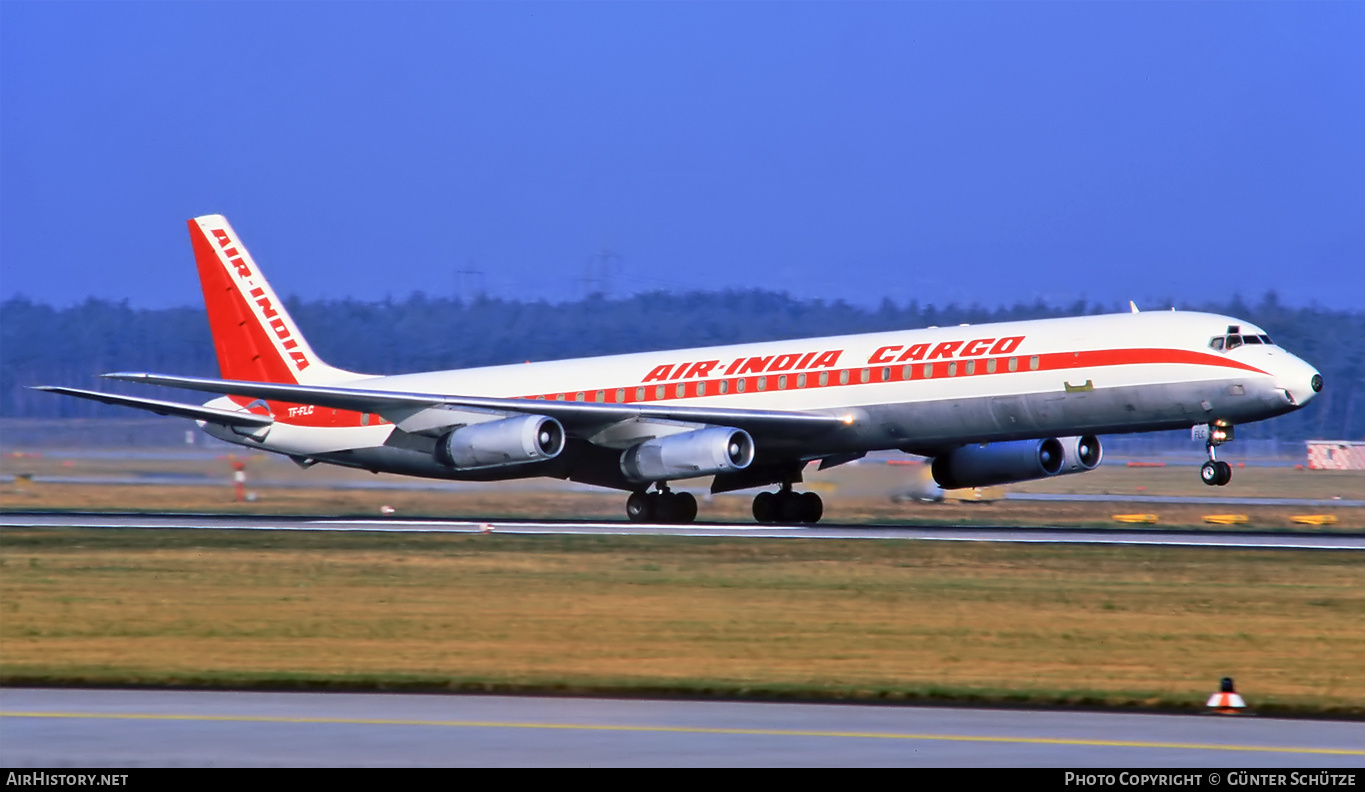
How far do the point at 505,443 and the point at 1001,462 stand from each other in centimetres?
1071

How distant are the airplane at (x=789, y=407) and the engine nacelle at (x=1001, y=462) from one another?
42mm

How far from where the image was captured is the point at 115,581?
24547 millimetres

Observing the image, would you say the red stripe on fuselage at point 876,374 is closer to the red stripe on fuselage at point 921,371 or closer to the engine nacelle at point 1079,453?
the red stripe on fuselage at point 921,371

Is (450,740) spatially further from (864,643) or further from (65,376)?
(65,376)

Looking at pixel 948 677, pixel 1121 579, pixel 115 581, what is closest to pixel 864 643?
pixel 948 677

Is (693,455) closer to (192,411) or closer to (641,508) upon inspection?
(641,508)

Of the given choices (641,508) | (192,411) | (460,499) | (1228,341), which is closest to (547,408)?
(641,508)

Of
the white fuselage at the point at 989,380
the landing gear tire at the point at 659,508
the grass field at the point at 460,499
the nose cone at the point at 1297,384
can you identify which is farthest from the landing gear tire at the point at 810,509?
the nose cone at the point at 1297,384

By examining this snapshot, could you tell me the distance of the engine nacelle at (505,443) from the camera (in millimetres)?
36469

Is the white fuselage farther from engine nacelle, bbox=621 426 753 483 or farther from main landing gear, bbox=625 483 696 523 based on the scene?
main landing gear, bbox=625 483 696 523

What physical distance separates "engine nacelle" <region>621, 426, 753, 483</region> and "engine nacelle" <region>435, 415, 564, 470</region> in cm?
186

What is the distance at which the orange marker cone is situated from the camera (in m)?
13.5

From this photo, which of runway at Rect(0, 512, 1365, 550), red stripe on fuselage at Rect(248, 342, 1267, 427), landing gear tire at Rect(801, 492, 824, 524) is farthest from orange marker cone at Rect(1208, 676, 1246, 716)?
landing gear tire at Rect(801, 492, 824, 524)

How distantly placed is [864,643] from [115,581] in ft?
38.9
